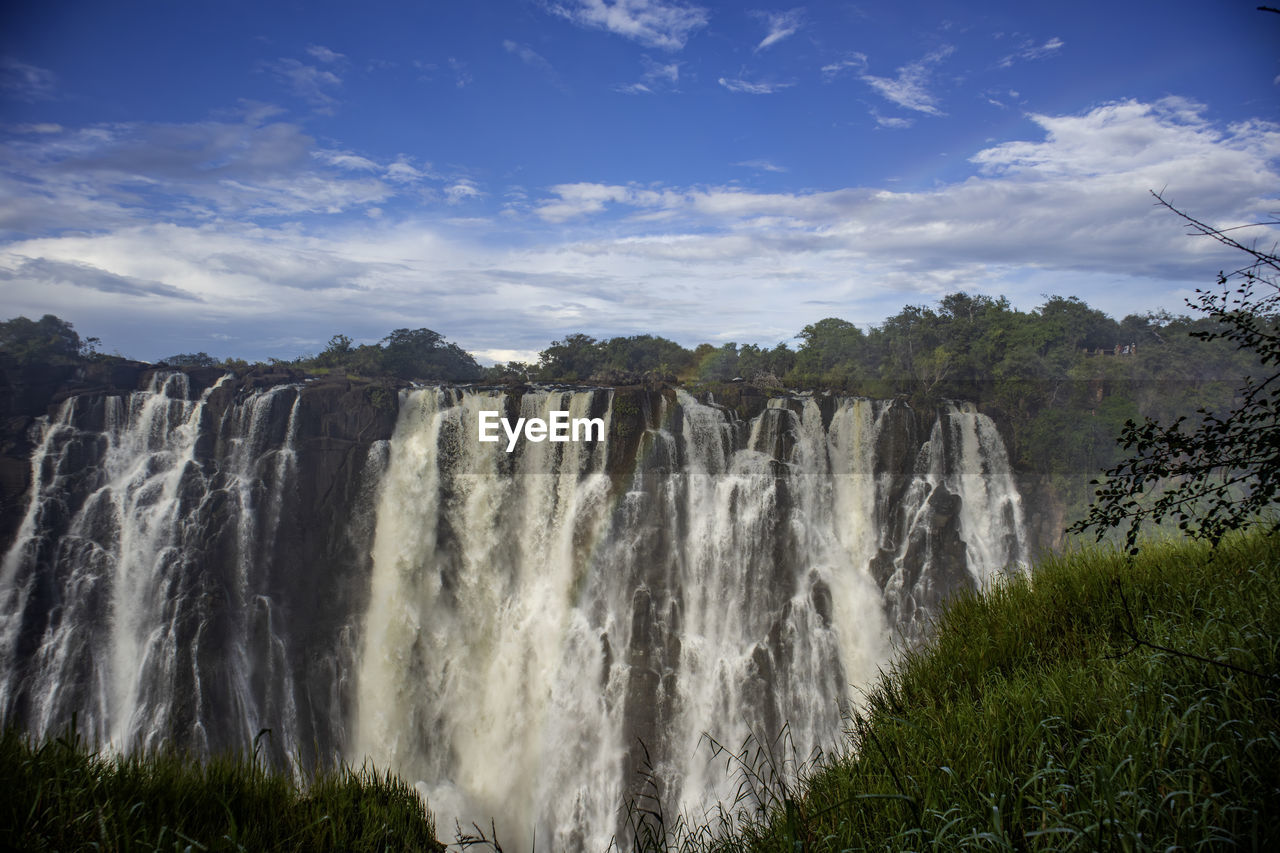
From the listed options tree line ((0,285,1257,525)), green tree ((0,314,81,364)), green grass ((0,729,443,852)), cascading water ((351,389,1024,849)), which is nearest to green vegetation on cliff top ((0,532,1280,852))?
green grass ((0,729,443,852))

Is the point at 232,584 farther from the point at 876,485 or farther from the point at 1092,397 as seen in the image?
the point at 1092,397

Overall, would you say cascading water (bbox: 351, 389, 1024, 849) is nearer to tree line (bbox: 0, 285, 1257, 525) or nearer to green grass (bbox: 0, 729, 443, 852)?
tree line (bbox: 0, 285, 1257, 525)

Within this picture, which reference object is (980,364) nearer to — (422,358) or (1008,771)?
(422,358)

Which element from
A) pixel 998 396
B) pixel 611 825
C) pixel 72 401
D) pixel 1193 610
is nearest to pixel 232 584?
pixel 72 401

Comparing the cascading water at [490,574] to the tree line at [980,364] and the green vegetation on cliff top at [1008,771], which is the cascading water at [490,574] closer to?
the tree line at [980,364]

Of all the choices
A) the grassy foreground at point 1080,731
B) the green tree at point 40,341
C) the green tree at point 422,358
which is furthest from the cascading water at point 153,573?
the grassy foreground at point 1080,731
